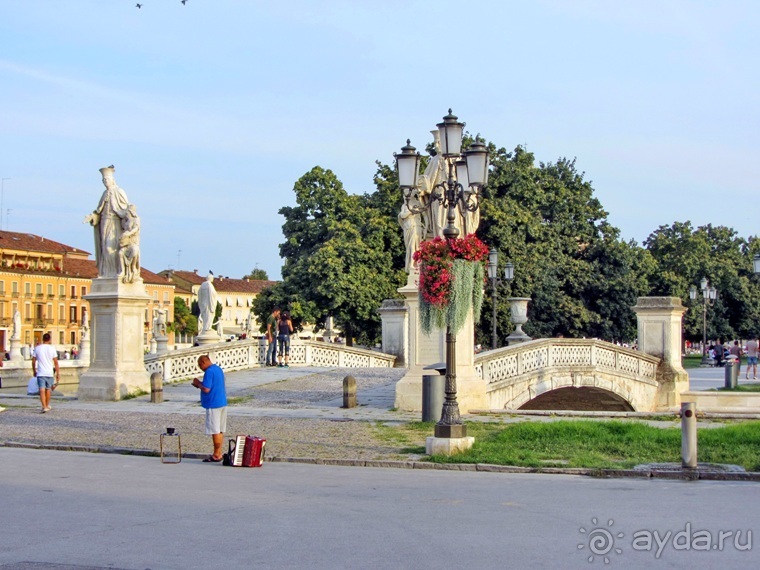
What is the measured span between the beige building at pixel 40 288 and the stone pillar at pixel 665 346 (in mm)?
79799

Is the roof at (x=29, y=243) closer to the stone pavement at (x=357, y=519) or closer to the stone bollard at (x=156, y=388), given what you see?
the stone bollard at (x=156, y=388)

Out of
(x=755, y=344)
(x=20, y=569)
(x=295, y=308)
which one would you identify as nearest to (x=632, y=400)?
(x=755, y=344)

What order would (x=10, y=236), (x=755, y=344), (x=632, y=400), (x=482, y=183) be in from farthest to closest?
(x=10, y=236) < (x=755, y=344) < (x=632, y=400) < (x=482, y=183)

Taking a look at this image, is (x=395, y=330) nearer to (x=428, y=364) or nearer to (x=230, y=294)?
(x=428, y=364)

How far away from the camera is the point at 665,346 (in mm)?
36562

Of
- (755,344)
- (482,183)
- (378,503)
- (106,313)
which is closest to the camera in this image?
(378,503)

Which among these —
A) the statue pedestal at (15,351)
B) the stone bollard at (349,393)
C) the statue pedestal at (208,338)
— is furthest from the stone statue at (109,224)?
the statue pedestal at (15,351)

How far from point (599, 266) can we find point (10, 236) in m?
76.3

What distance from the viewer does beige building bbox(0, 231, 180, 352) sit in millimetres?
110750

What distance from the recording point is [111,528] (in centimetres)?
1054

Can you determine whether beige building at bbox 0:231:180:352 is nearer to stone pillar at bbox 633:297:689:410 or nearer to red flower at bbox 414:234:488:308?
stone pillar at bbox 633:297:689:410

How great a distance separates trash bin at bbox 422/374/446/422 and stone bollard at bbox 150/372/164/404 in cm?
815

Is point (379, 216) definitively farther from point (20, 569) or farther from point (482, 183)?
point (20, 569)

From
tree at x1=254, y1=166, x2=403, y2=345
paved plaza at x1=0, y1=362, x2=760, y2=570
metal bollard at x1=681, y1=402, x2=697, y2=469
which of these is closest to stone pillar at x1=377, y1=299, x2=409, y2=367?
tree at x1=254, y1=166, x2=403, y2=345
